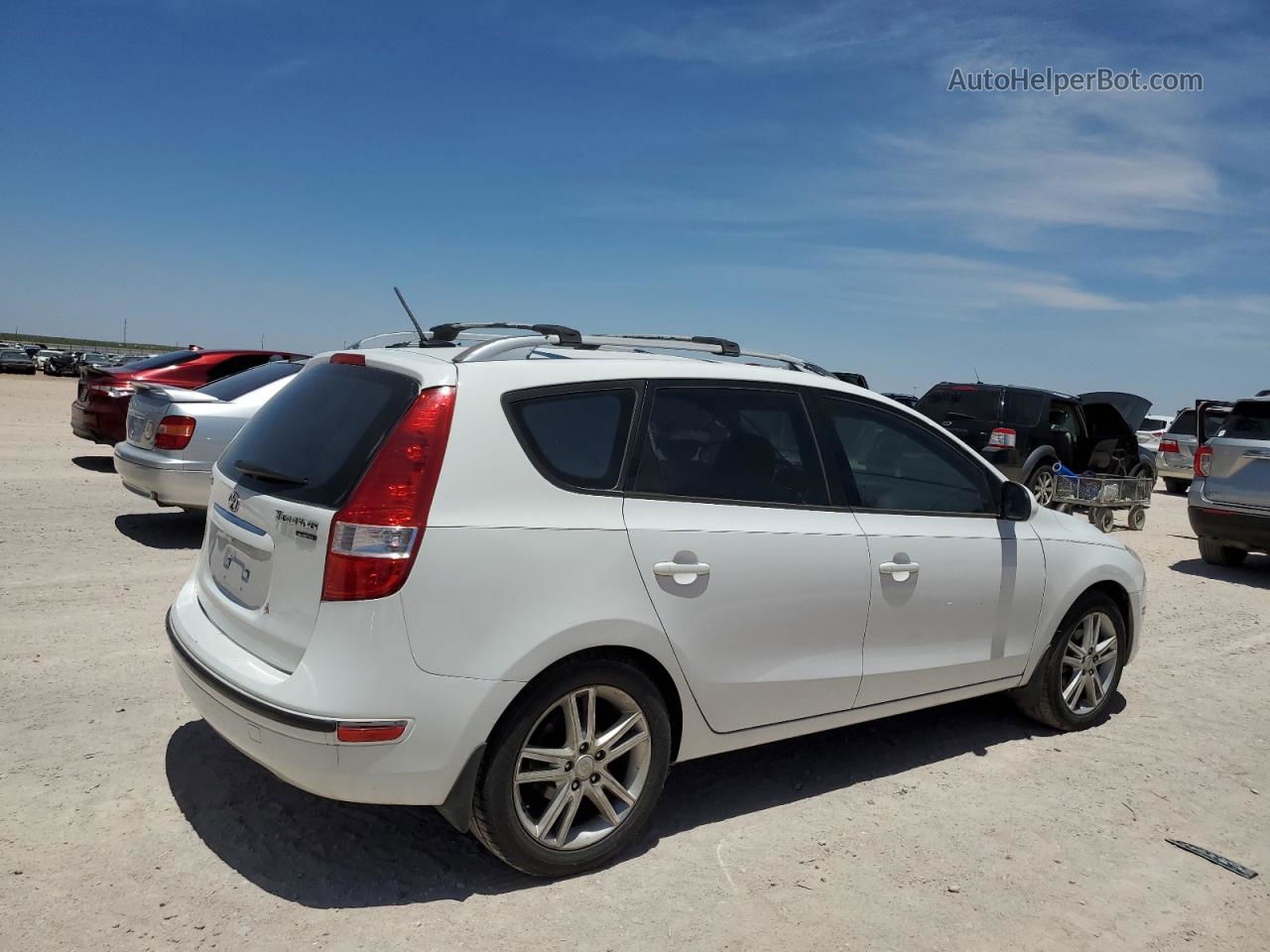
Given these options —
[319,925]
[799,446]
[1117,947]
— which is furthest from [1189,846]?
[319,925]

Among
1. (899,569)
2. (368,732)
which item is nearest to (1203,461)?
(899,569)

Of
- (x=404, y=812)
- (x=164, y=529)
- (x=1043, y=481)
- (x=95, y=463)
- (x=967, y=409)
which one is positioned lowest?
(x=95, y=463)

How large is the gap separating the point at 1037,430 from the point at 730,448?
1221cm

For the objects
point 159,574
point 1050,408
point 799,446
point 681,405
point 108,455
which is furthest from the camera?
point 1050,408

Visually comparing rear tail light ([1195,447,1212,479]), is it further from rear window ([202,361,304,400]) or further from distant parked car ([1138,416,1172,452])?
distant parked car ([1138,416,1172,452])

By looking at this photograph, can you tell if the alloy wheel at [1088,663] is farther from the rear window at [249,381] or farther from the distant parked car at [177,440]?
the rear window at [249,381]

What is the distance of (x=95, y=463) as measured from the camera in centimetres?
1327

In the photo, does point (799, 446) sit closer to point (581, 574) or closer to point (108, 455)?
point (581, 574)

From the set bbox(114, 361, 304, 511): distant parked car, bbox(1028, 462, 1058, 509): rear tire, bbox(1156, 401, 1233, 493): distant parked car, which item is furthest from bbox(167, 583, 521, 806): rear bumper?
bbox(1156, 401, 1233, 493): distant parked car

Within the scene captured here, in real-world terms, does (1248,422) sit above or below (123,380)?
above

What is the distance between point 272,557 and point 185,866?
3.47 feet

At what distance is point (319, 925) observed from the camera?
3094mm

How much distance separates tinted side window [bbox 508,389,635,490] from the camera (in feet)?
11.2

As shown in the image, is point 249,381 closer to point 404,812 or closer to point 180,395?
point 180,395
